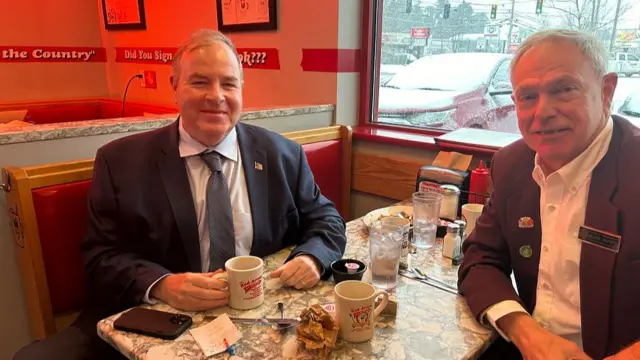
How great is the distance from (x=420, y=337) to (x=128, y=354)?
0.61 metres

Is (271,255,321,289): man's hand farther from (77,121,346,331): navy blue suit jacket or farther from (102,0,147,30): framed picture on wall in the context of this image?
(102,0,147,30): framed picture on wall

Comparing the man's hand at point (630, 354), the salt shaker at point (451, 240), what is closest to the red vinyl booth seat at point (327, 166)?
the salt shaker at point (451, 240)

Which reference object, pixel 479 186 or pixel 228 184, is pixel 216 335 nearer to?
pixel 228 184

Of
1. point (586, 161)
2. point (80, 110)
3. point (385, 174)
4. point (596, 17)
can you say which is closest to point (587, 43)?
A: point (586, 161)

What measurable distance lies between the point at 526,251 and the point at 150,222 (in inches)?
39.9

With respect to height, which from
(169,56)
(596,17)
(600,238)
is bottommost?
(600,238)

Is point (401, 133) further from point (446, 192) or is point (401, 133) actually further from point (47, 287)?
point (47, 287)

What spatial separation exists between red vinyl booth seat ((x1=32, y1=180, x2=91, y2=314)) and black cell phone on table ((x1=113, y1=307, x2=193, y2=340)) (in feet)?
1.84

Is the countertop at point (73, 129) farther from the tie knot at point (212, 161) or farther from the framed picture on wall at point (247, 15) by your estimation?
the framed picture on wall at point (247, 15)

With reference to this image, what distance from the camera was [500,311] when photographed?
1.05 metres

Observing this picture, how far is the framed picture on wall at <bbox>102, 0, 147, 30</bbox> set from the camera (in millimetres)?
3682

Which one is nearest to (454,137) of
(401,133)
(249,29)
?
(401,133)

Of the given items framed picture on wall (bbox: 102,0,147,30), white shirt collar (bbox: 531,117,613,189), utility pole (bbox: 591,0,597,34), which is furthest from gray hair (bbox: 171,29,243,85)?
framed picture on wall (bbox: 102,0,147,30)

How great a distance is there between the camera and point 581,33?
1012mm
